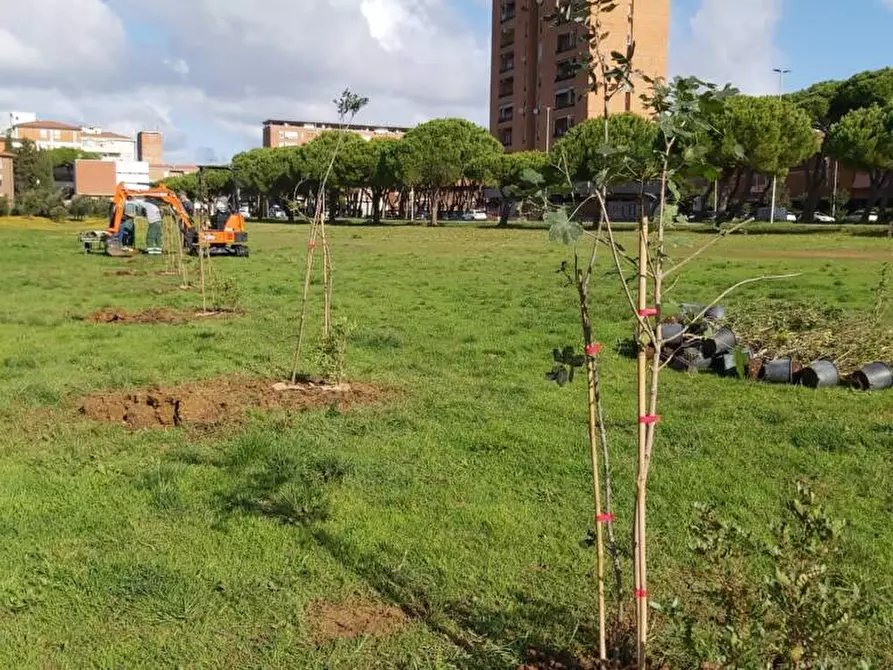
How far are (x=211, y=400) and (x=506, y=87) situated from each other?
9441 cm

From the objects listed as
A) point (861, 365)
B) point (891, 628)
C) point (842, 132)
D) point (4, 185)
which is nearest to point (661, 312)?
point (891, 628)

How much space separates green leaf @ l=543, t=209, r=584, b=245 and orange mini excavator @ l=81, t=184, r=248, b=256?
23656mm

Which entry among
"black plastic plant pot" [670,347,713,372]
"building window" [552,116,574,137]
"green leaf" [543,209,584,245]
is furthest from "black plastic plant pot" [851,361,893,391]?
"building window" [552,116,574,137]

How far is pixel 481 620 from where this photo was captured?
344 cm

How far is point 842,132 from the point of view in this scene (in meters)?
47.4

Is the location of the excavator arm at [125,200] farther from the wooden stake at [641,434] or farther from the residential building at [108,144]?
the residential building at [108,144]

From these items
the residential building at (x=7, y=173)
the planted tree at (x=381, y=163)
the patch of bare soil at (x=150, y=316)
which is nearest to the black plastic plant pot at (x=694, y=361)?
the patch of bare soil at (x=150, y=316)

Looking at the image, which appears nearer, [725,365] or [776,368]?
[776,368]

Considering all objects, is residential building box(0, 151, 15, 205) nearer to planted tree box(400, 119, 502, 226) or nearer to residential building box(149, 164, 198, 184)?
residential building box(149, 164, 198, 184)

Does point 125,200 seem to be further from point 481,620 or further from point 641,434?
point 641,434

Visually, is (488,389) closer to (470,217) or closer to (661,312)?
(661,312)

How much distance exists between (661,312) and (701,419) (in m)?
4.25

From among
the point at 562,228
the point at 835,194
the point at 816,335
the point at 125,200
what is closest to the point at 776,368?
the point at 816,335

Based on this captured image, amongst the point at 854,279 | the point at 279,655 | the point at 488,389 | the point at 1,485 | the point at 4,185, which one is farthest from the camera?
the point at 4,185
